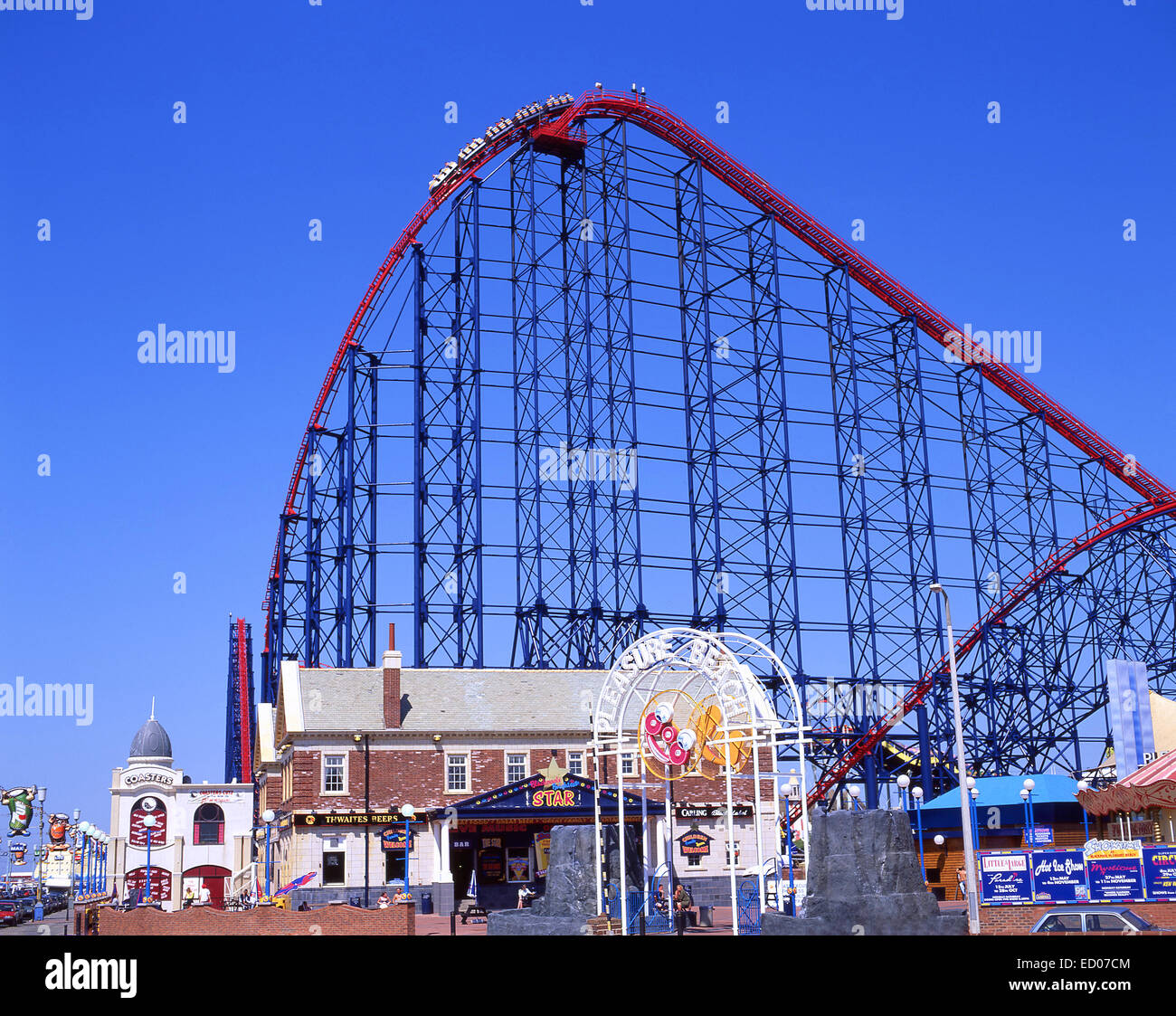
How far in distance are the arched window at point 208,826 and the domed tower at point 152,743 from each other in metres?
13.5

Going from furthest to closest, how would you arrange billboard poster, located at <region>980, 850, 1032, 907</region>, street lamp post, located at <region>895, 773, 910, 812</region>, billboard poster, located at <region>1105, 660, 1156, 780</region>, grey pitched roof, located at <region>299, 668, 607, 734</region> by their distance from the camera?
street lamp post, located at <region>895, 773, 910, 812</region>, grey pitched roof, located at <region>299, 668, 607, 734</region>, billboard poster, located at <region>1105, 660, 1156, 780</region>, billboard poster, located at <region>980, 850, 1032, 907</region>

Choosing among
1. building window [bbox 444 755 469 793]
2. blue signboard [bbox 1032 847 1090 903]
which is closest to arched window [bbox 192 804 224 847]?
building window [bbox 444 755 469 793]

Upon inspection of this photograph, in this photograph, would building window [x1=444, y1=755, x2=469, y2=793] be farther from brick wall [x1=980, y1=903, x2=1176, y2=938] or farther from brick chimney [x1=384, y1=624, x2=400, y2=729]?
brick wall [x1=980, y1=903, x2=1176, y2=938]

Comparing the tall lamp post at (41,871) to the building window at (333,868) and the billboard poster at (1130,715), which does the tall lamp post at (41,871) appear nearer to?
the building window at (333,868)

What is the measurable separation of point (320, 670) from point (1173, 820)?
23337 mm

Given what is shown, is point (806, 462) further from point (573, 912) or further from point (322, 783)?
point (573, 912)

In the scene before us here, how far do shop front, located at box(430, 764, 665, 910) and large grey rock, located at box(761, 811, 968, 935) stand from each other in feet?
49.1

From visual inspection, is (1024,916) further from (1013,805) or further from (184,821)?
(184,821)

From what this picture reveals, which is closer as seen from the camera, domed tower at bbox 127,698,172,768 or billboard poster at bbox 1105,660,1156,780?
billboard poster at bbox 1105,660,1156,780

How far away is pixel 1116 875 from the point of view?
19.6m

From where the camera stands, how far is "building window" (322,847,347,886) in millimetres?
35062

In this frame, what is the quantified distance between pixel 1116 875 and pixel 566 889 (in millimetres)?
8995

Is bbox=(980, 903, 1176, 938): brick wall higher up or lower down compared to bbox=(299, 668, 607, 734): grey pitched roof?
lower down

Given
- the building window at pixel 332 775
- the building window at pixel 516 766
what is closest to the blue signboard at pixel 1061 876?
the building window at pixel 516 766
